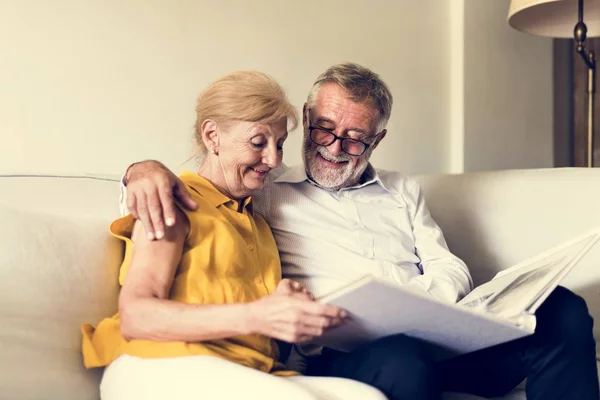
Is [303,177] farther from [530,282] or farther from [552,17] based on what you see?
[552,17]

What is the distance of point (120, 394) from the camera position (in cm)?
109

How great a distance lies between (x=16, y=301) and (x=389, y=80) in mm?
1529

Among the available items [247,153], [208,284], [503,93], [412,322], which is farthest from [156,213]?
[503,93]

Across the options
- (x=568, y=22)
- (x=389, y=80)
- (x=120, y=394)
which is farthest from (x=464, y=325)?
(x=568, y=22)

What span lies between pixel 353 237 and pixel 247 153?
374 mm

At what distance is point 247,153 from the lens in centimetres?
131

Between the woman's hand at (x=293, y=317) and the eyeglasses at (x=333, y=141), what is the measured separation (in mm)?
570

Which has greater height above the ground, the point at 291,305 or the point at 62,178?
the point at 62,178

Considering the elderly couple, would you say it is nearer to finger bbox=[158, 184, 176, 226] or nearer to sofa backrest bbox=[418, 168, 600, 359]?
finger bbox=[158, 184, 176, 226]

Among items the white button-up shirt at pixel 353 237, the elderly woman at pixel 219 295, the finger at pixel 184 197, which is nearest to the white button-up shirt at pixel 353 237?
the white button-up shirt at pixel 353 237

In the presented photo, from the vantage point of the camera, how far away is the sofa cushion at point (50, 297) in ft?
3.56

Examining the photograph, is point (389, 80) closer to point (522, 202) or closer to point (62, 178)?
point (522, 202)

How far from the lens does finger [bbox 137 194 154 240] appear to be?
1.11 m

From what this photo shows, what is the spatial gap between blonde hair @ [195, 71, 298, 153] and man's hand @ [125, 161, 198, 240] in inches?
6.8
